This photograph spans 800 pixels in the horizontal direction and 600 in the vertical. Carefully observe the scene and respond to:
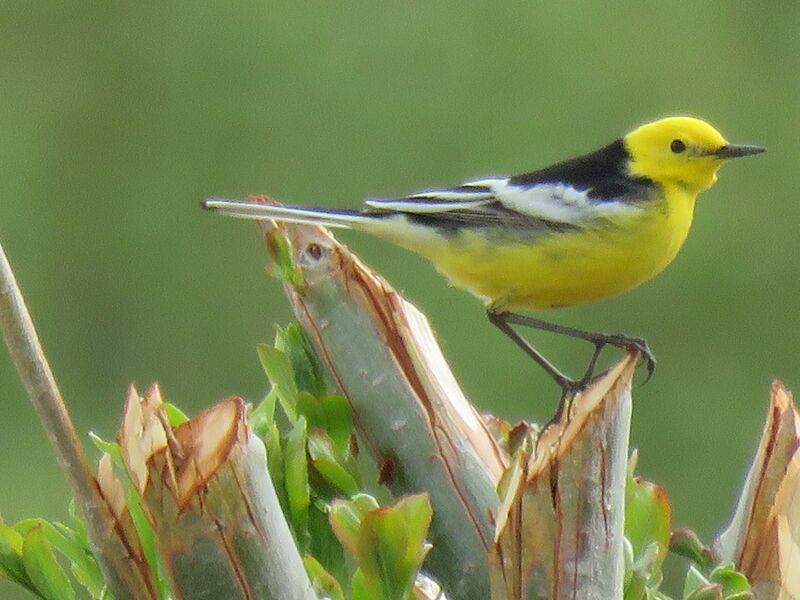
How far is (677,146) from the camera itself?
1568mm

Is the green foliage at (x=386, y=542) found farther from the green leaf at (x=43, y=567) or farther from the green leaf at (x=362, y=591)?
the green leaf at (x=43, y=567)

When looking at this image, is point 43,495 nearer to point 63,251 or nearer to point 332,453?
point 63,251

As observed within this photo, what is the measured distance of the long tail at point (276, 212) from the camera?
110 centimetres

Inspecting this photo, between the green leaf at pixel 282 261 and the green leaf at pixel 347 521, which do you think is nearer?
the green leaf at pixel 347 521

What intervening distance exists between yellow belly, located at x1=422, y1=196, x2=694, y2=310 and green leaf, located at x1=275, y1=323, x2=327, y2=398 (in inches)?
19.7

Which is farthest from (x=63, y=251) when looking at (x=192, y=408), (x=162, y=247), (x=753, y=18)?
(x=753, y=18)

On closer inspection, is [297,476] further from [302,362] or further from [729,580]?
[729,580]

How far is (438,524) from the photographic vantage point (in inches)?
36.5

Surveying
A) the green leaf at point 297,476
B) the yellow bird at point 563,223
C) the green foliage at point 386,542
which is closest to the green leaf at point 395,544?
the green foliage at point 386,542

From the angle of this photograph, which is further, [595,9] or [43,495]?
[595,9]

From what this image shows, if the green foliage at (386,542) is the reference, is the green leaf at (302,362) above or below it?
above

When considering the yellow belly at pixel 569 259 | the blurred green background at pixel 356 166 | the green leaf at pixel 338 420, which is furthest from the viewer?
the blurred green background at pixel 356 166

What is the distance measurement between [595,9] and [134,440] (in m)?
3.50

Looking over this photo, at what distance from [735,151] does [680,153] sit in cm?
6
